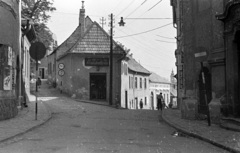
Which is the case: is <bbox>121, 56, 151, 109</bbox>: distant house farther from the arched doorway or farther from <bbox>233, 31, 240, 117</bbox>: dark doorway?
<bbox>233, 31, 240, 117</bbox>: dark doorway

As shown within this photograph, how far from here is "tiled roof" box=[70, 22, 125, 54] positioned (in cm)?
3844

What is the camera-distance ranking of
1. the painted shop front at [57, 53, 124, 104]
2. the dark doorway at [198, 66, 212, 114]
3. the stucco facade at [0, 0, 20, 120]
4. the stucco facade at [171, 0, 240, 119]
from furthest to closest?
1. the painted shop front at [57, 53, 124, 104]
2. the dark doorway at [198, 66, 212, 114]
3. the stucco facade at [0, 0, 20, 120]
4. the stucco facade at [171, 0, 240, 119]

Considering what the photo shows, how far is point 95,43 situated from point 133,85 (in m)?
12.9

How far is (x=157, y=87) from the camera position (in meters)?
68.2

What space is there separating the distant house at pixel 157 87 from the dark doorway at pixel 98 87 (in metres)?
24.5

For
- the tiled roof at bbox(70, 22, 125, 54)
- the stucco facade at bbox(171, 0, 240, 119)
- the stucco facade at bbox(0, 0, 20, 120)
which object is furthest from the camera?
the tiled roof at bbox(70, 22, 125, 54)

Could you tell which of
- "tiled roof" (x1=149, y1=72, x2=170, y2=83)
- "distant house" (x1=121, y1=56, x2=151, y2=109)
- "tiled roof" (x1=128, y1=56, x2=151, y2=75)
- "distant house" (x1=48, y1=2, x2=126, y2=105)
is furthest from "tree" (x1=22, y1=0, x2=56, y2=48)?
"tiled roof" (x1=149, y1=72, x2=170, y2=83)

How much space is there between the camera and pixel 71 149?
28.9 feet

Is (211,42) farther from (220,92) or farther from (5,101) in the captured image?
(5,101)

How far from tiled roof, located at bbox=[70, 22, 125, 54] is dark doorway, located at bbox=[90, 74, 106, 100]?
9.10 feet

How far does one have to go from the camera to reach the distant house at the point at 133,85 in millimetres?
42916

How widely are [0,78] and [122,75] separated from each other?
82.7 ft

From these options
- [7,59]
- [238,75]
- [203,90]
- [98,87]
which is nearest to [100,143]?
[238,75]

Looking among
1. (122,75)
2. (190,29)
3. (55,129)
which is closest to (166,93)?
(122,75)
